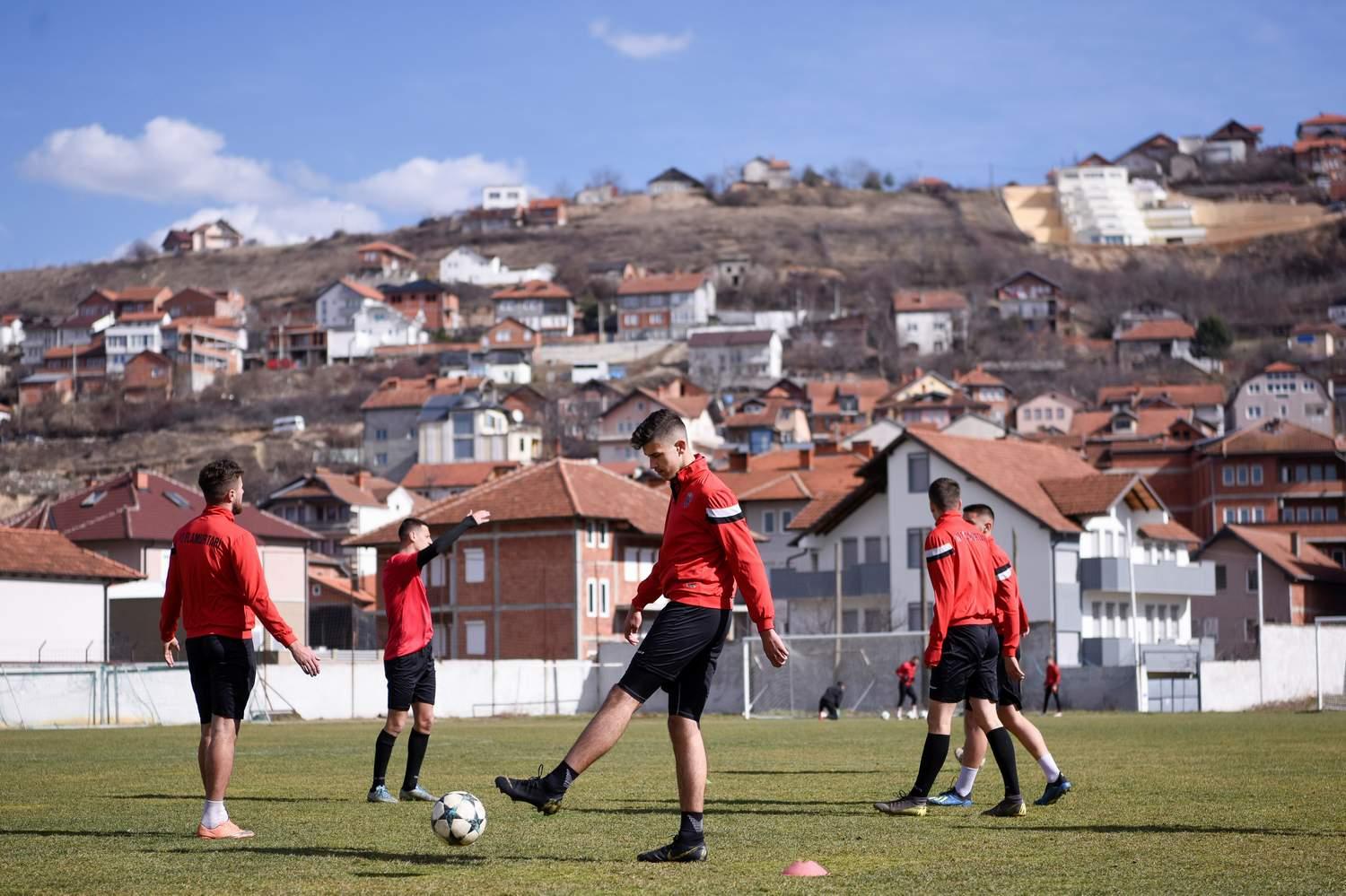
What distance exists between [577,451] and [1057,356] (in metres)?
56.1

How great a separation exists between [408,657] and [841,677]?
30.6 metres

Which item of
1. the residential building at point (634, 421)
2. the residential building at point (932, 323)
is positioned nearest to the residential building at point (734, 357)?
the residential building at point (932, 323)

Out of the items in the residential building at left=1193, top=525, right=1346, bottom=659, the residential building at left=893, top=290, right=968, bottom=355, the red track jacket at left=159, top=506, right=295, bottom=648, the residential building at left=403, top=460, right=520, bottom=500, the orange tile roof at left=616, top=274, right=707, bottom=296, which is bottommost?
the residential building at left=1193, top=525, right=1346, bottom=659

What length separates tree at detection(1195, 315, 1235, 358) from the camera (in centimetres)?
17738

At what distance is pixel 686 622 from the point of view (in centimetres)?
899

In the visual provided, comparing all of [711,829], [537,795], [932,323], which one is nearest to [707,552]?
[537,795]

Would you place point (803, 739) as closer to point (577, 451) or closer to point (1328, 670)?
point (1328, 670)

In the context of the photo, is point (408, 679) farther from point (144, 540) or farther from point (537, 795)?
point (144, 540)

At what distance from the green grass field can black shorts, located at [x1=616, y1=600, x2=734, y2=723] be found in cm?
84

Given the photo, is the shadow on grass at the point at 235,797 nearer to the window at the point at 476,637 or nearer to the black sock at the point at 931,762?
the black sock at the point at 931,762

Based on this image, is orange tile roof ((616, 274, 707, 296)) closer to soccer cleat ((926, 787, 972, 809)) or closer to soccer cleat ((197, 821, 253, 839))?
soccer cleat ((926, 787, 972, 809))

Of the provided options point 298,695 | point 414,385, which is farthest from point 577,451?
point 298,695

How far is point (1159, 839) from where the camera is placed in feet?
32.5

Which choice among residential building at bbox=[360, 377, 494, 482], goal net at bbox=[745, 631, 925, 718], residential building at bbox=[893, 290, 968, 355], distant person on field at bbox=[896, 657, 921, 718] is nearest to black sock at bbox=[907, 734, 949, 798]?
distant person on field at bbox=[896, 657, 921, 718]
